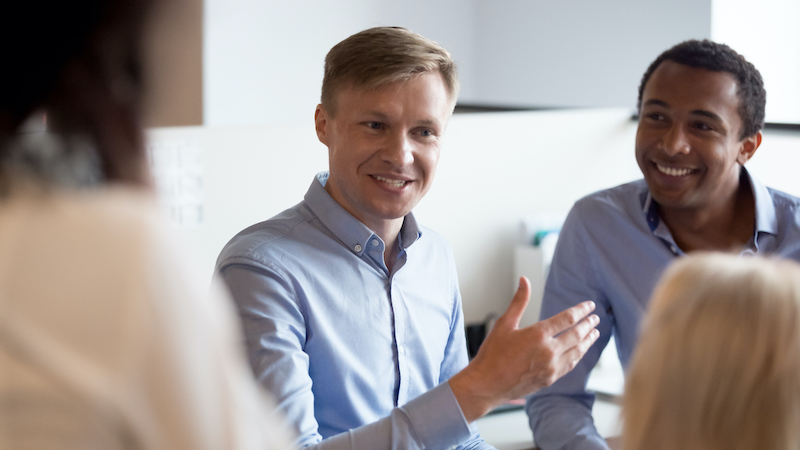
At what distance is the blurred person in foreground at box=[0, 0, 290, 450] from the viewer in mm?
393

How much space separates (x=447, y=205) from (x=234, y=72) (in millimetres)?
Result: 689

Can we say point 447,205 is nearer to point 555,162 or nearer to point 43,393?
point 555,162

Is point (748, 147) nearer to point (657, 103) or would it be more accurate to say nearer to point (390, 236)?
point (657, 103)

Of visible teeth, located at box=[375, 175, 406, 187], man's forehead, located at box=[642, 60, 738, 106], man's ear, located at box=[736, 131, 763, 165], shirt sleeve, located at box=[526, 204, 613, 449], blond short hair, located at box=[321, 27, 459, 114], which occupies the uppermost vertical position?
blond short hair, located at box=[321, 27, 459, 114]

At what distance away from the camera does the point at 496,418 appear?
1.90 meters

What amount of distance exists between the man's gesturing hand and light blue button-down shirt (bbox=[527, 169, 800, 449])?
384mm

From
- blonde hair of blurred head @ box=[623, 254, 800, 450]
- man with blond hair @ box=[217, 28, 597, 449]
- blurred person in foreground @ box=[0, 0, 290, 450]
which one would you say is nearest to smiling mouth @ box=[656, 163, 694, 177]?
man with blond hair @ box=[217, 28, 597, 449]

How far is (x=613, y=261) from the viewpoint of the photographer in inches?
63.3

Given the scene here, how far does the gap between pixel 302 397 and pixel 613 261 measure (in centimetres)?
78

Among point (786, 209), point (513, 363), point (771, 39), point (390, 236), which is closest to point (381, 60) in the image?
point (390, 236)

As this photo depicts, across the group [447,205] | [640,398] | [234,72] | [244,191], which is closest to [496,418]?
[447,205]

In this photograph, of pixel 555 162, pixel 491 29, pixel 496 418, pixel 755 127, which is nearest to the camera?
pixel 755 127

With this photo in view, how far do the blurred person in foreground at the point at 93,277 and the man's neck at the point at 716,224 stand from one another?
4.44 ft

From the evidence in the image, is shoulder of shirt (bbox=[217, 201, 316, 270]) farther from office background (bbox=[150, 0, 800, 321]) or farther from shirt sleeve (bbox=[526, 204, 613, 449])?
shirt sleeve (bbox=[526, 204, 613, 449])
